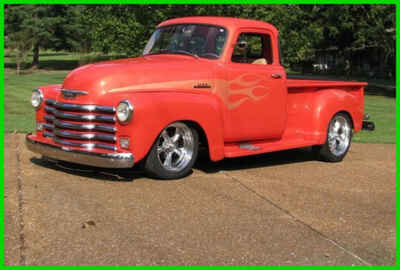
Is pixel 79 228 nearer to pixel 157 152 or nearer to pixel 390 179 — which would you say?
pixel 157 152

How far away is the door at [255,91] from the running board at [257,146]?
0.30ft

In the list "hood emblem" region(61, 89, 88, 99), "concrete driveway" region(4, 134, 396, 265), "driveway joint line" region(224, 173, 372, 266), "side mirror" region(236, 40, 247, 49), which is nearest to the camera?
"concrete driveway" region(4, 134, 396, 265)

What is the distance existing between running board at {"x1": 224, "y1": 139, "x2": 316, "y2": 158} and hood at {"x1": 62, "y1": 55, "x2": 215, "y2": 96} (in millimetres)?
1043

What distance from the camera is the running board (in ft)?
24.2

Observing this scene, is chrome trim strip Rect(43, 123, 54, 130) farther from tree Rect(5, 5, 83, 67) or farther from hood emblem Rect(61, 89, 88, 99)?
tree Rect(5, 5, 83, 67)

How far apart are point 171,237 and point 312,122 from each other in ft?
14.2

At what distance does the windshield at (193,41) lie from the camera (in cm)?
745

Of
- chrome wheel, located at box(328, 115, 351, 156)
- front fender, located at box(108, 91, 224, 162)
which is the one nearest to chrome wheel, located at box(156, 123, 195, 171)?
front fender, located at box(108, 91, 224, 162)

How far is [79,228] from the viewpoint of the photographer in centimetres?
491

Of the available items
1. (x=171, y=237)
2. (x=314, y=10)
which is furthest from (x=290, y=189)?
(x=314, y=10)

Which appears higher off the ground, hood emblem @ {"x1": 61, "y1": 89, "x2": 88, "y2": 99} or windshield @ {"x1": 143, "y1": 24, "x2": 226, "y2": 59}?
windshield @ {"x1": 143, "y1": 24, "x2": 226, "y2": 59}

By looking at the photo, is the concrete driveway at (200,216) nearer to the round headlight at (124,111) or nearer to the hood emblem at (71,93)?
the round headlight at (124,111)

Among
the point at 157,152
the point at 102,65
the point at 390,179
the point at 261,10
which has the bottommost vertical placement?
the point at 390,179

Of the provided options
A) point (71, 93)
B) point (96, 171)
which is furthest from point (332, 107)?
point (71, 93)
